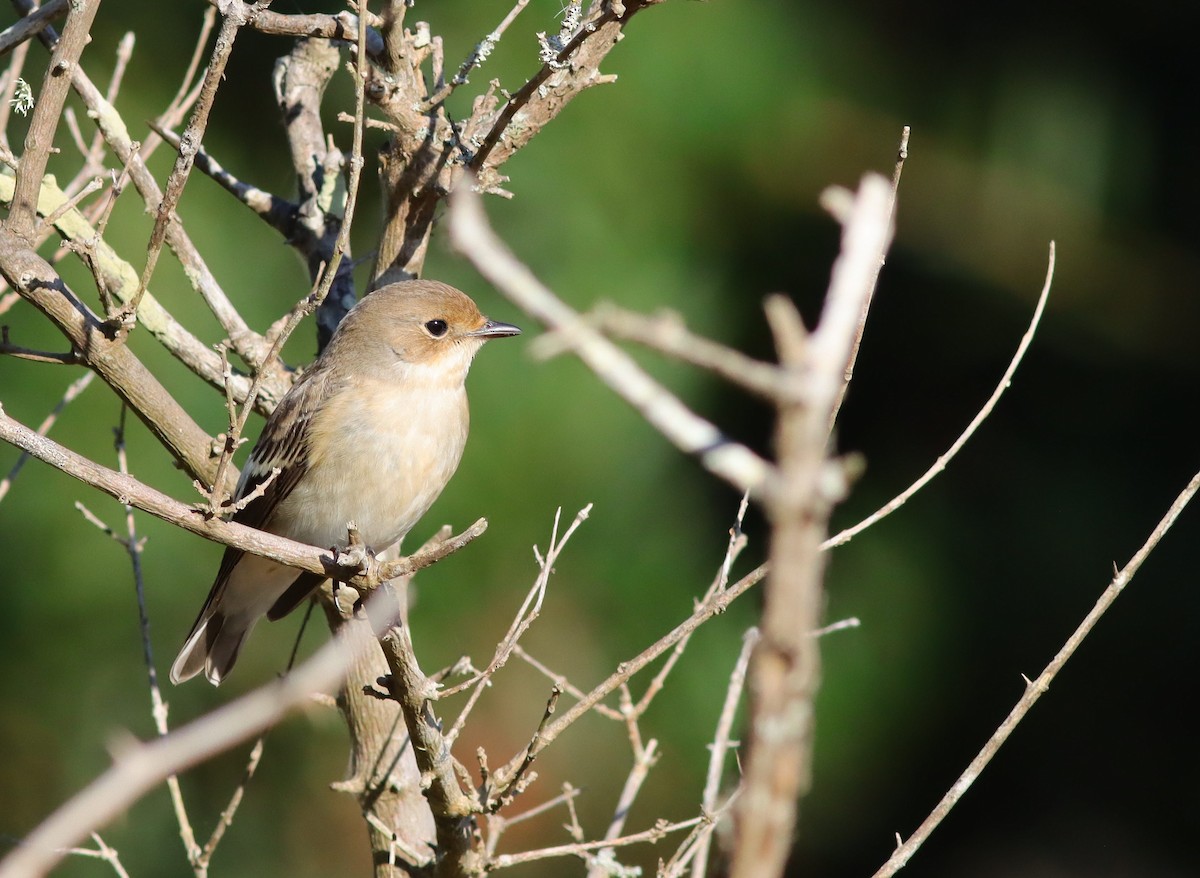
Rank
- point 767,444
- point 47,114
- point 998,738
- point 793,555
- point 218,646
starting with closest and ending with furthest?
point 793,555
point 998,738
point 47,114
point 218,646
point 767,444

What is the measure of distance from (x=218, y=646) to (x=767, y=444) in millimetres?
2269

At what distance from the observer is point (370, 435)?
379 centimetres

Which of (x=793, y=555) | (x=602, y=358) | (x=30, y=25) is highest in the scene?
(x=30, y=25)

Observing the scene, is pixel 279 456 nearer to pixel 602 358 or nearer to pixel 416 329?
pixel 416 329

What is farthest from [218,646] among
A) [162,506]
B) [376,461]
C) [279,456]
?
[162,506]

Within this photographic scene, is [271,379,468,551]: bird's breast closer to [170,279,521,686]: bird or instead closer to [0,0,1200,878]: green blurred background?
[170,279,521,686]: bird

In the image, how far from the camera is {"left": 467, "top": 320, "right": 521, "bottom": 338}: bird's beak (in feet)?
13.0

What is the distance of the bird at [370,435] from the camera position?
372 cm

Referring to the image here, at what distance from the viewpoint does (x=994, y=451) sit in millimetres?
5582

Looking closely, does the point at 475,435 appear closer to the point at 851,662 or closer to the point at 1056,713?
the point at 851,662

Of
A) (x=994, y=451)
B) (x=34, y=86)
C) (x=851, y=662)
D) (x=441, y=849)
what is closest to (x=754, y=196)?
(x=994, y=451)

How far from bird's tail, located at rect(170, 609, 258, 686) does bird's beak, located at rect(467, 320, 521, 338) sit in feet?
3.65

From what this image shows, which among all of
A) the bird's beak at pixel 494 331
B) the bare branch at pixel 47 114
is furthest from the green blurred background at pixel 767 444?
the bare branch at pixel 47 114

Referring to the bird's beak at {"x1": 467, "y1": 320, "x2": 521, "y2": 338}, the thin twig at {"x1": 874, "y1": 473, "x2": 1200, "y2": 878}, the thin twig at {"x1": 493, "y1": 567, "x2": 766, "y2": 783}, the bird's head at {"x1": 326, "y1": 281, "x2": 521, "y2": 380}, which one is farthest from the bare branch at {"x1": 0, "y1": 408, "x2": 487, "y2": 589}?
the bird's beak at {"x1": 467, "y1": 320, "x2": 521, "y2": 338}
